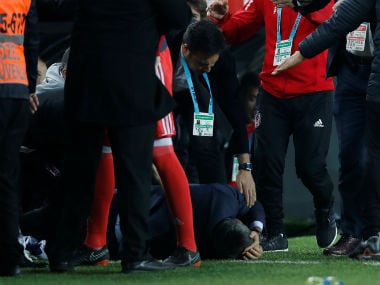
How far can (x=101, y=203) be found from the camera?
6.77 meters


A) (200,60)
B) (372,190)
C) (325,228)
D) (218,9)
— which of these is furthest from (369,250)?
(218,9)

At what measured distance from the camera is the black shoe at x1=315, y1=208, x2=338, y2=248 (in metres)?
8.15

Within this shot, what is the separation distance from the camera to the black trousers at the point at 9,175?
6027 mm

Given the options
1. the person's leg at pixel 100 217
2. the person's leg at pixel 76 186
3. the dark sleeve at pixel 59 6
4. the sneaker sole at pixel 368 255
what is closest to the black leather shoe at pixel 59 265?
the person's leg at pixel 76 186

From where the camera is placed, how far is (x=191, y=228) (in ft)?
21.6

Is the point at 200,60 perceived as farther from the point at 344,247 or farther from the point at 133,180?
the point at 344,247

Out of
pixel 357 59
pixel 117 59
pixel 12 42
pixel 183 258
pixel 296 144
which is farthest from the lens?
pixel 296 144

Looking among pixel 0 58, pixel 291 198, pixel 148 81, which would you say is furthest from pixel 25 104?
pixel 291 198

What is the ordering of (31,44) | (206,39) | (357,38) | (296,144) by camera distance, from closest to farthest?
(31,44)
(206,39)
(357,38)
(296,144)

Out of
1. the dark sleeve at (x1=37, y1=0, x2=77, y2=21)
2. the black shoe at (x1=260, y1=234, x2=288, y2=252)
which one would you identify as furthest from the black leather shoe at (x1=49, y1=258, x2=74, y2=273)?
the black shoe at (x1=260, y1=234, x2=288, y2=252)

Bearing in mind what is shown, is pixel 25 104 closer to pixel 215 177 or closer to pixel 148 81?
pixel 148 81

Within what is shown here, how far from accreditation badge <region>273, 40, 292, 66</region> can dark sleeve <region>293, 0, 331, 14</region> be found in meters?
0.26

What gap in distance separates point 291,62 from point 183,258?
1.50 metres

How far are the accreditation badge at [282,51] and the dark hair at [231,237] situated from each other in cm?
146
